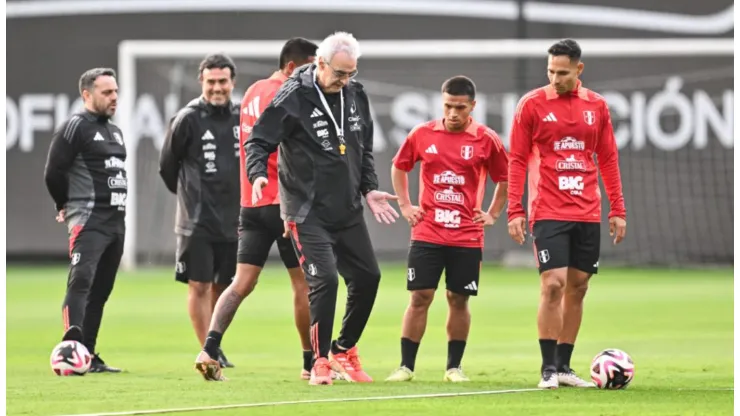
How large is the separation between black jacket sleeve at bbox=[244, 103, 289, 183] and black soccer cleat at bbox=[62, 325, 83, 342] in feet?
6.07

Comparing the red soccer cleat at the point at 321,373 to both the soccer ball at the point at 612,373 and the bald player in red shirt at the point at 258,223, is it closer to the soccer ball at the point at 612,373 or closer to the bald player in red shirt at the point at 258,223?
the bald player in red shirt at the point at 258,223

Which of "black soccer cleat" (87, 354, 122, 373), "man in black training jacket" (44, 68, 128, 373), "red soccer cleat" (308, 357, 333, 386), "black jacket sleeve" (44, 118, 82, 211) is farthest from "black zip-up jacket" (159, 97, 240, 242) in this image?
"red soccer cleat" (308, 357, 333, 386)

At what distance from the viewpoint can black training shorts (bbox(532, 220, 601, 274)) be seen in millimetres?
8297

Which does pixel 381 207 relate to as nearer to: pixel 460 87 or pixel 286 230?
pixel 286 230

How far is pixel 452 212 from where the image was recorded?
9.09m

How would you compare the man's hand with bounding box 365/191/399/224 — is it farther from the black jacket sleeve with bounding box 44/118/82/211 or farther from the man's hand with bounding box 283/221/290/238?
the black jacket sleeve with bounding box 44/118/82/211

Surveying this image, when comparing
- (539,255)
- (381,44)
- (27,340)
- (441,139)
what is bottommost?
(27,340)

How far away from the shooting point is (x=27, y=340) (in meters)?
12.1

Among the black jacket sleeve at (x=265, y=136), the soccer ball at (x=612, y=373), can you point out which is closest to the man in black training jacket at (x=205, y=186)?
the black jacket sleeve at (x=265, y=136)

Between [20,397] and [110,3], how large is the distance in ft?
55.3

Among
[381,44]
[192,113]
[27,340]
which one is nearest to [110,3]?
[381,44]

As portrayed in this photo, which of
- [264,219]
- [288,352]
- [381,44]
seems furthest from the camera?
[381,44]

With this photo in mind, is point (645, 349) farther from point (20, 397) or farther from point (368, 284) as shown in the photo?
point (20, 397)

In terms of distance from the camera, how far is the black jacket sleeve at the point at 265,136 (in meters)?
8.14
